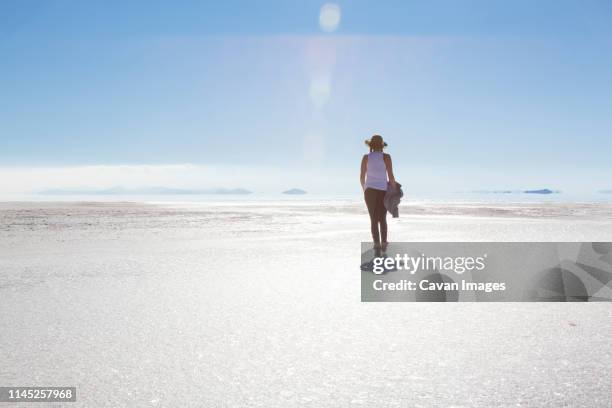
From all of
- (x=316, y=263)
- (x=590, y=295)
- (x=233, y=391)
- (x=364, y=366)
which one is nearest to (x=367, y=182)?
(x=316, y=263)

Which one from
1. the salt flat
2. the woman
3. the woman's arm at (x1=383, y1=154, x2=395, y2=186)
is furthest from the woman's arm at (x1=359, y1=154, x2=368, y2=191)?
the salt flat

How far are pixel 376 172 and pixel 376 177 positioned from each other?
8cm

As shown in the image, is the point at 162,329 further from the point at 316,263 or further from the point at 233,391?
the point at 316,263

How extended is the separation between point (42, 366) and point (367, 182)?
18.8 ft

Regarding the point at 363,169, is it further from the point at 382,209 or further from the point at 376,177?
the point at 382,209

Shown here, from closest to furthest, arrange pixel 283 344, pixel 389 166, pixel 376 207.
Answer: pixel 283 344 → pixel 389 166 → pixel 376 207

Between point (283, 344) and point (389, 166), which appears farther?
point (389, 166)

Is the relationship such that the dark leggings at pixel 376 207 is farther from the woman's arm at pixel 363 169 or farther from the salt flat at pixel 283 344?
the salt flat at pixel 283 344

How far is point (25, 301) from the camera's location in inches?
216

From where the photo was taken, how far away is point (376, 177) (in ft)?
26.6

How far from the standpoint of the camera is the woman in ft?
26.5

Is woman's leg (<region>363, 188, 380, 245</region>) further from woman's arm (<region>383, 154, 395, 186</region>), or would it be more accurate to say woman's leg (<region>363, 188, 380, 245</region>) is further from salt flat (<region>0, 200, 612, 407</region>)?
A: salt flat (<region>0, 200, 612, 407</region>)

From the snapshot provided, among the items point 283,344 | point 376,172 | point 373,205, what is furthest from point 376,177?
point 283,344

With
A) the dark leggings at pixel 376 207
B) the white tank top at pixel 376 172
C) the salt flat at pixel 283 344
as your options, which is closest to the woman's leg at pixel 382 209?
the dark leggings at pixel 376 207
